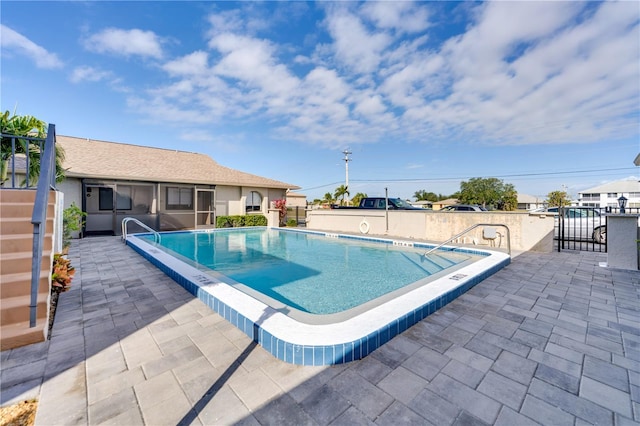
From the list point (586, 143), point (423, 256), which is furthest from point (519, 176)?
point (423, 256)

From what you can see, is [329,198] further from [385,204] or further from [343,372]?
[343,372]

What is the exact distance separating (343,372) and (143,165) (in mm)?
14479

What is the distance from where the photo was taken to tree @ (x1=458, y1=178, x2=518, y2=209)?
42938 mm

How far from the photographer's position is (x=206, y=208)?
1452cm

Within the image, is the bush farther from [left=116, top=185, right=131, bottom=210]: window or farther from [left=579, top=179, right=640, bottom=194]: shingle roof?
[left=579, top=179, right=640, bottom=194]: shingle roof

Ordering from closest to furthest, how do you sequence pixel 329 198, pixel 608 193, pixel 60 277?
pixel 60 277 → pixel 329 198 → pixel 608 193

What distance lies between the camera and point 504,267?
5625 mm

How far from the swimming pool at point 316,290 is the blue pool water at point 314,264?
1.1 inches

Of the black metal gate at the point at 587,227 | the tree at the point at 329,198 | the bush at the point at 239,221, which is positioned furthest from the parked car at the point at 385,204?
the tree at the point at 329,198

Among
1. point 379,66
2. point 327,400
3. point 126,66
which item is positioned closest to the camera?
point 327,400

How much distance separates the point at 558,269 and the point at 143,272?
857 cm

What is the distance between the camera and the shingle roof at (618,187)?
126ft

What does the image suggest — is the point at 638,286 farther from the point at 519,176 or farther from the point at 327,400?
the point at 519,176

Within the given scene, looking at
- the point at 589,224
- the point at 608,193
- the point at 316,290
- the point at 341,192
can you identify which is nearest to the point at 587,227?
the point at 589,224
